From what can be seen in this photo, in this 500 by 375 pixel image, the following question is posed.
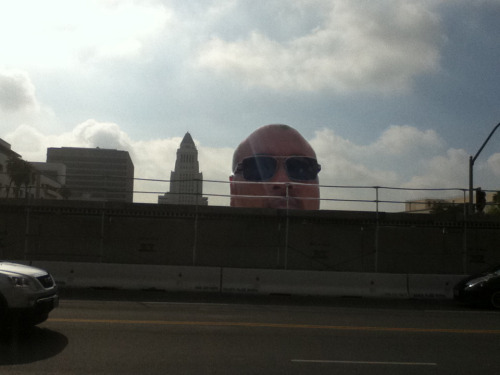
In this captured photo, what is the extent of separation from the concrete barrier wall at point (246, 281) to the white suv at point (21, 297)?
27.2 ft

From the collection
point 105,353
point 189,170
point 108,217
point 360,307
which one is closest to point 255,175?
point 108,217

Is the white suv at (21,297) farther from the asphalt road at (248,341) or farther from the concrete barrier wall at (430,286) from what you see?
the concrete barrier wall at (430,286)

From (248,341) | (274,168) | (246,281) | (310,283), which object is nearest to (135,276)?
(246,281)

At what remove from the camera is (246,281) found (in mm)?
16812

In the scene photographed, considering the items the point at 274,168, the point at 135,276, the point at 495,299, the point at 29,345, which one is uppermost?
the point at 274,168

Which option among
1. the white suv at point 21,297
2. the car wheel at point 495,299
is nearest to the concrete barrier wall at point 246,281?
the car wheel at point 495,299

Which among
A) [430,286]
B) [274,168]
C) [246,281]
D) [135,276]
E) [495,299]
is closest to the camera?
[495,299]

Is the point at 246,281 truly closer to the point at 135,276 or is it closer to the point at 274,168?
the point at 135,276

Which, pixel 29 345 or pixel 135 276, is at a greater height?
pixel 135 276

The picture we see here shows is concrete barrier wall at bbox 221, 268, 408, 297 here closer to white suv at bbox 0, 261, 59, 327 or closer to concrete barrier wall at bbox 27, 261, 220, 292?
concrete barrier wall at bbox 27, 261, 220, 292

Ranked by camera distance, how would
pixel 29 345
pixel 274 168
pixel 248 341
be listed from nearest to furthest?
1. pixel 29 345
2. pixel 248 341
3. pixel 274 168

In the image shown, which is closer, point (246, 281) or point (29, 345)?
point (29, 345)

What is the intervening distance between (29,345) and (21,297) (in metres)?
0.74

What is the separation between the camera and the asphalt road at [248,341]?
669cm
